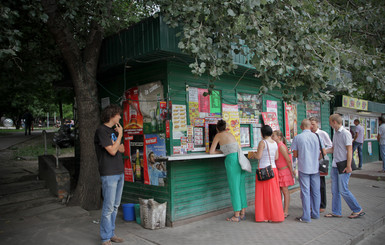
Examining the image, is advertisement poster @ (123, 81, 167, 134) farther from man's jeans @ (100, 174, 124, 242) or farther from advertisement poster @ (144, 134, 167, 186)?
man's jeans @ (100, 174, 124, 242)

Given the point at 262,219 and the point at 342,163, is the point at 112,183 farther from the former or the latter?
the point at 342,163

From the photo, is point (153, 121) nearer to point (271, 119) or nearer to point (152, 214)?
point (152, 214)

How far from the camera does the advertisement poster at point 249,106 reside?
283 inches

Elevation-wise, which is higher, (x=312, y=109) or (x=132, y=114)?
(x=312, y=109)

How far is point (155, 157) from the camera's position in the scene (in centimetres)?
563

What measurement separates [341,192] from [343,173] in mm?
381

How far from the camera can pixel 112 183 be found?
4.21m

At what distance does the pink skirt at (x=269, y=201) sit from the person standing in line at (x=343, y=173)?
120cm

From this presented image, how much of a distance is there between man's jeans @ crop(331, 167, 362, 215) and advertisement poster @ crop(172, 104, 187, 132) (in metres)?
3.17

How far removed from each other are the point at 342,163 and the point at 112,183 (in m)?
4.32

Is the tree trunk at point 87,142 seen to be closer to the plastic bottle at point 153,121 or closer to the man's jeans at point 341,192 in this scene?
the plastic bottle at point 153,121

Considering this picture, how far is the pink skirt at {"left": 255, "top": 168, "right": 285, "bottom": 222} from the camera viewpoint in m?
5.52

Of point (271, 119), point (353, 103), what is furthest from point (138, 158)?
point (353, 103)

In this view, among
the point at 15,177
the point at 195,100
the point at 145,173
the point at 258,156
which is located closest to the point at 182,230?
the point at 145,173
